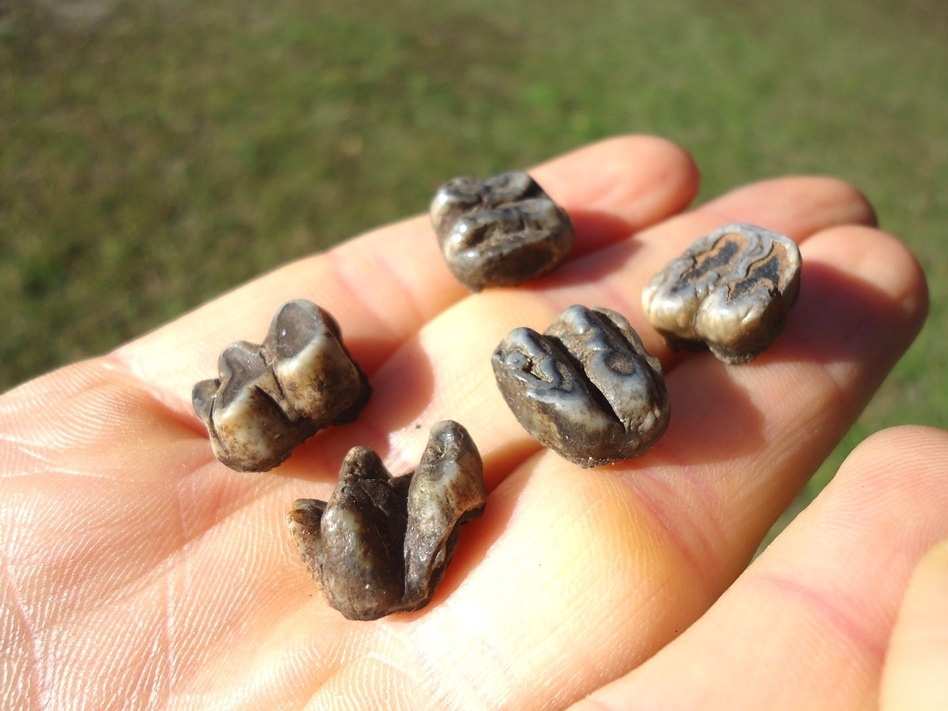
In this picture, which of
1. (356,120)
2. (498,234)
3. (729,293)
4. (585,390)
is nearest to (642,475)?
(585,390)

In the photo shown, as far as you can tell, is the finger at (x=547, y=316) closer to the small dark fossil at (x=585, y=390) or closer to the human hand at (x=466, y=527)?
the human hand at (x=466, y=527)

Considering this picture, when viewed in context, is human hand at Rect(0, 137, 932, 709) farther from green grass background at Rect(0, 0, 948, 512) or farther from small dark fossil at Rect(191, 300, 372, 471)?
green grass background at Rect(0, 0, 948, 512)

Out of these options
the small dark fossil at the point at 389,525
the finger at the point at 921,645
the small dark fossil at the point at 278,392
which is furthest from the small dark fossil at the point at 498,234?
the finger at the point at 921,645

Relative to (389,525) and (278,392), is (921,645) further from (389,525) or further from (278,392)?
(278,392)

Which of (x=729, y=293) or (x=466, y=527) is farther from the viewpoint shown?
(x=729, y=293)

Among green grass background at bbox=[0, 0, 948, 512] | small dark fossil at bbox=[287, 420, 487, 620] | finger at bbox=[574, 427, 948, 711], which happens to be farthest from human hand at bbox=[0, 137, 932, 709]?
green grass background at bbox=[0, 0, 948, 512]

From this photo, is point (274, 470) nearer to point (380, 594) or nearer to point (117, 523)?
point (117, 523)
